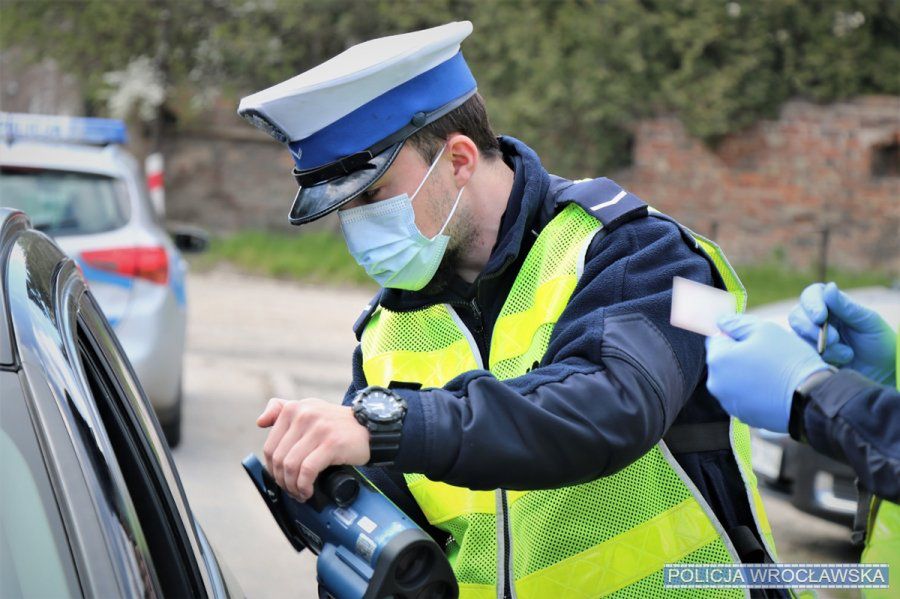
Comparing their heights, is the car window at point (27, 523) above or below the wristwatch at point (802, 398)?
above

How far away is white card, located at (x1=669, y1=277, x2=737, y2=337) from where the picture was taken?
61.2 inches

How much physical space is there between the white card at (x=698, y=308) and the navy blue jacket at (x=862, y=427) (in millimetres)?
172

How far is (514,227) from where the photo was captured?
1.96 metres

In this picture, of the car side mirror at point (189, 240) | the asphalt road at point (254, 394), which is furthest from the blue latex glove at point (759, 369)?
the car side mirror at point (189, 240)

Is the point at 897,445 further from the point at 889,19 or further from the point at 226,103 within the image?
the point at 226,103

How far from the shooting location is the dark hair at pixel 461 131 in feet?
6.33

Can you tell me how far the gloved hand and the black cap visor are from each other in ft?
2.24

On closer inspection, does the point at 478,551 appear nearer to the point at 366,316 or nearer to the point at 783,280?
the point at 366,316

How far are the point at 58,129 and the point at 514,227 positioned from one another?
437 centimetres

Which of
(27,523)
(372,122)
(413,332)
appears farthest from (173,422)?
(27,523)

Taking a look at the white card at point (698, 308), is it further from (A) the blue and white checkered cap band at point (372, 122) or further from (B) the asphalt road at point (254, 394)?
(B) the asphalt road at point (254, 394)

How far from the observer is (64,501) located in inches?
47.1

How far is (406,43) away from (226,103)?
15.0 metres

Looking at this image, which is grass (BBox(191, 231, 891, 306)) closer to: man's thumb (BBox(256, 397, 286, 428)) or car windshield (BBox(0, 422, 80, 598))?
man's thumb (BBox(256, 397, 286, 428))
